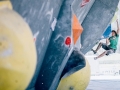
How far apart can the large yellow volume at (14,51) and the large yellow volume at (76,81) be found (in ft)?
2.46

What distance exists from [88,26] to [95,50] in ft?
13.0

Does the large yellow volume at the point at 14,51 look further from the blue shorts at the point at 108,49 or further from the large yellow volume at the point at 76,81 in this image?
the blue shorts at the point at 108,49

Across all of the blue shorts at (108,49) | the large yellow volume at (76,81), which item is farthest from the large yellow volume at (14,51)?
the blue shorts at (108,49)

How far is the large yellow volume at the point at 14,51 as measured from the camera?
1.51 meters

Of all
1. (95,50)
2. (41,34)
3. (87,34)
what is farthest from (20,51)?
(95,50)

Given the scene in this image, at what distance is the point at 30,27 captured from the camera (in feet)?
5.73

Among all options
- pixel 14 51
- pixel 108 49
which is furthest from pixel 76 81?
pixel 108 49

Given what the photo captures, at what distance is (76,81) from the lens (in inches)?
97.2

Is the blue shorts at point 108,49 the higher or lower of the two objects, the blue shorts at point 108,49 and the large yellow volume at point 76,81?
the lower

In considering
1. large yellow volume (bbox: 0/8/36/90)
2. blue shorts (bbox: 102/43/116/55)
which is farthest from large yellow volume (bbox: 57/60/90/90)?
blue shorts (bbox: 102/43/116/55)

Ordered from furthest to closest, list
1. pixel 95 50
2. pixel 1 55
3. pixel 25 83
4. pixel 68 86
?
pixel 95 50, pixel 68 86, pixel 25 83, pixel 1 55

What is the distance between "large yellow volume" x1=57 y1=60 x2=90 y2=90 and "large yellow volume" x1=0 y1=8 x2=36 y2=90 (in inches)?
29.6

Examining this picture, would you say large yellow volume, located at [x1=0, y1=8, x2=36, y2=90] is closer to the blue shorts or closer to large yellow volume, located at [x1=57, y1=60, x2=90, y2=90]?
large yellow volume, located at [x1=57, y1=60, x2=90, y2=90]

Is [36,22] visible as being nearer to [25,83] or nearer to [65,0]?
[25,83]
